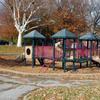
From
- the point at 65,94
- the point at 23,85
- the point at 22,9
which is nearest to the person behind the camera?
the point at 65,94

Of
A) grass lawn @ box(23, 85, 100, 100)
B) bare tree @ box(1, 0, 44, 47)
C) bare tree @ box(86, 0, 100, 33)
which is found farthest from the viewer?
Result: bare tree @ box(86, 0, 100, 33)

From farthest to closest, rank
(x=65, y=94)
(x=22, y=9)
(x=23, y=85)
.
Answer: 1. (x=22, y=9)
2. (x=23, y=85)
3. (x=65, y=94)

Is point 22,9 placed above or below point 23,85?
above

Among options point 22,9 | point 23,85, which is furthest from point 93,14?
point 23,85

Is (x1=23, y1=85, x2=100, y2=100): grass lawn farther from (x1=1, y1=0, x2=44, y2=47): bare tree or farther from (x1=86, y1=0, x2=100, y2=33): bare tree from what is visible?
(x1=86, y1=0, x2=100, y2=33): bare tree

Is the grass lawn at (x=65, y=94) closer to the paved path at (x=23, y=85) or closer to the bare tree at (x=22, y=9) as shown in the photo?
the paved path at (x=23, y=85)

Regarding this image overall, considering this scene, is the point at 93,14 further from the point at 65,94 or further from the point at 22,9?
the point at 65,94

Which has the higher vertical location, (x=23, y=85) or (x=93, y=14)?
(x=93, y=14)

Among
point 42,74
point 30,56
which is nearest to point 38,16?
point 30,56

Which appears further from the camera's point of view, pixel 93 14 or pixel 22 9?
pixel 93 14

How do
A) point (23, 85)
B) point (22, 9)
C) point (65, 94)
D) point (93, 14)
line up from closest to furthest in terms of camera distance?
point (65, 94)
point (23, 85)
point (22, 9)
point (93, 14)

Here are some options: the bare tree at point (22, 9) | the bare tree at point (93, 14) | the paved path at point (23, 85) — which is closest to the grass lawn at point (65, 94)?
the paved path at point (23, 85)

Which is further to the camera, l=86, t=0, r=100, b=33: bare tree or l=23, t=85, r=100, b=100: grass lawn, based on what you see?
l=86, t=0, r=100, b=33: bare tree

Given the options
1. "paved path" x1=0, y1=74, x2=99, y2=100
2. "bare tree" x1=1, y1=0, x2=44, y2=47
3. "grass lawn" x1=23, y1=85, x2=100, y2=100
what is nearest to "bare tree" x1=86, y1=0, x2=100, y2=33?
"bare tree" x1=1, y1=0, x2=44, y2=47
